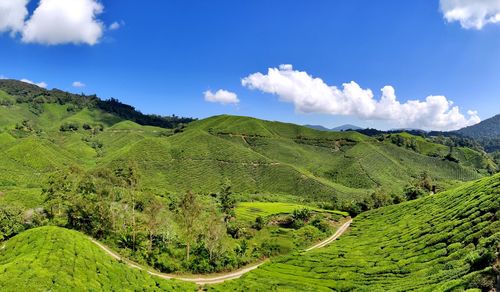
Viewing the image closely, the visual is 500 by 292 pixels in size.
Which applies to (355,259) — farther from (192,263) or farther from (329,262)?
(192,263)

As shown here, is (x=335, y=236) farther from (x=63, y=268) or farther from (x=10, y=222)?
(x=10, y=222)

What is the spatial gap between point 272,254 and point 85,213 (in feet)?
151

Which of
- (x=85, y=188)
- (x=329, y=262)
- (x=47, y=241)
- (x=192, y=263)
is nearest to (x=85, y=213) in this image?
(x=85, y=188)

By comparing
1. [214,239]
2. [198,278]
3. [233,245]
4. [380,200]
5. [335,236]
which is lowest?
[198,278]

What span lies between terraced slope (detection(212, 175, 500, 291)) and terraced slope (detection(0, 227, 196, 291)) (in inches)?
590

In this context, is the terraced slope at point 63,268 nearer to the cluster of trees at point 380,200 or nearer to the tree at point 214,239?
the tree at point 214,239

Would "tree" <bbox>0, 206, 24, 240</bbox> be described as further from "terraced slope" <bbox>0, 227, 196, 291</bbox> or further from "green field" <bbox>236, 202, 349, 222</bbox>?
"green field" <bbox>236, 202, 349, 222</bbox>

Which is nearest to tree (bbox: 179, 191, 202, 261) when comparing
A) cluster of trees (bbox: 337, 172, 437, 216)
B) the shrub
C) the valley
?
the valley

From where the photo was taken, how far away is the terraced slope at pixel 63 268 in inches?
1848

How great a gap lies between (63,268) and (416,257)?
181 ft

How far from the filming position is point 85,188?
3644 inches

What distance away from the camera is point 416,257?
5847 cm

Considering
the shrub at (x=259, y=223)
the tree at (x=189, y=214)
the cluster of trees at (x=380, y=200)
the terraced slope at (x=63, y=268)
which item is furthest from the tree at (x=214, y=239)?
the cluster of trees at (x=380, y=200)

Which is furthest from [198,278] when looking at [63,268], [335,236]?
[335,236]
